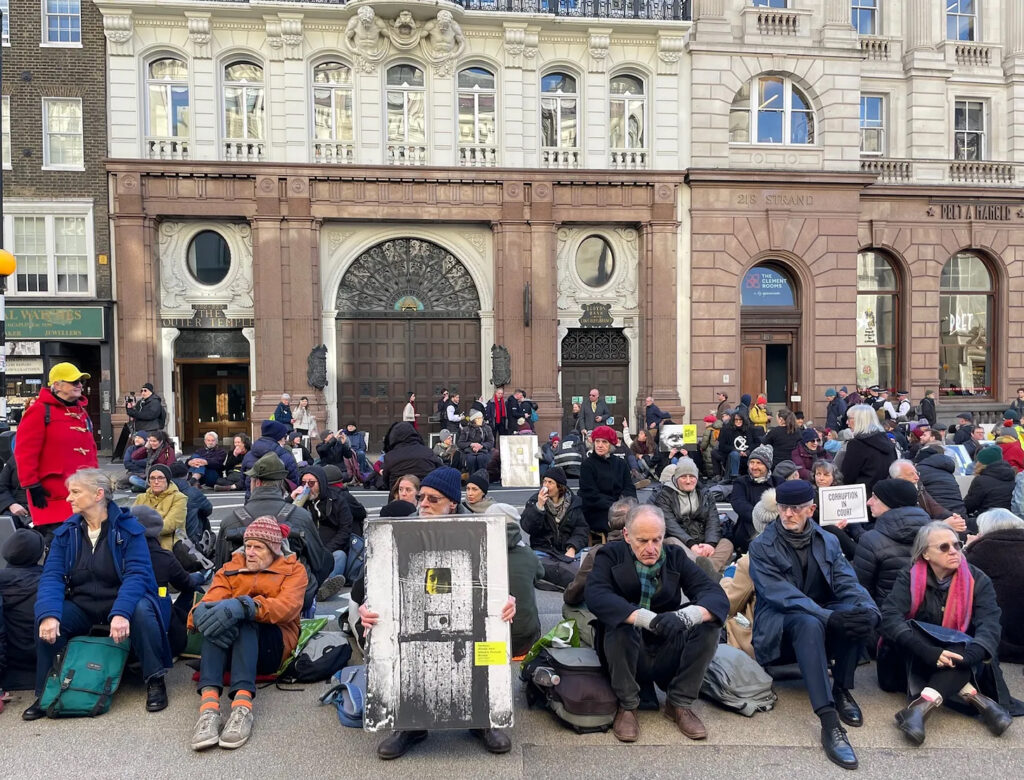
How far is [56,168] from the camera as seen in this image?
19.3 metres

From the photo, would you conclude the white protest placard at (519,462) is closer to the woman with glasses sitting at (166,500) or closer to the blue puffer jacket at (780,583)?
the woman with glasses sitting at (166,500)

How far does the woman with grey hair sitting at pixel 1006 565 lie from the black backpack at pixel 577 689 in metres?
3.15

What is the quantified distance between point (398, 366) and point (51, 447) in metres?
14.2

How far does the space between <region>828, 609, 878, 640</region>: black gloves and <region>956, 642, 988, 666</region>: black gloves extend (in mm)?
608

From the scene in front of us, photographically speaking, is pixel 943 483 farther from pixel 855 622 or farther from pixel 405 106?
pixel 405 106

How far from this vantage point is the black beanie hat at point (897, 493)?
6129mm

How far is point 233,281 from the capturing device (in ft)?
66.0

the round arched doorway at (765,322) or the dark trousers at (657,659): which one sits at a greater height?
the round arched doorway at (765,322)

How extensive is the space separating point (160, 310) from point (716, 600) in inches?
728

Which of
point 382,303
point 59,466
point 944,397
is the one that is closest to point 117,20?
point 382,303

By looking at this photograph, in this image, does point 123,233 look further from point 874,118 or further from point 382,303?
point 874,118

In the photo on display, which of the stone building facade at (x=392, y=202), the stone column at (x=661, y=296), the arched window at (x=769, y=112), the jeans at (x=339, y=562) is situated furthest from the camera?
the arched window at (x=769, y=112)

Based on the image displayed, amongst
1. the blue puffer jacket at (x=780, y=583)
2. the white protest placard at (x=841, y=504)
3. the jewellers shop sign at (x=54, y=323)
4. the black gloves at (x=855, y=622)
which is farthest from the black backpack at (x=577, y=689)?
the jewellers shop sign at (x=54, y=323)

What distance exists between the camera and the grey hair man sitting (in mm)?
4770
